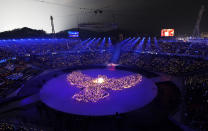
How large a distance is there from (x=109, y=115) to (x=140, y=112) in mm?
3672

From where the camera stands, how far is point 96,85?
24.0 metres

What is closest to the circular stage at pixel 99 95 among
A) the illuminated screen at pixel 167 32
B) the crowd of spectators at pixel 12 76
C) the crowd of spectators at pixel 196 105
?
the crowd of spectators at pixel 196 105

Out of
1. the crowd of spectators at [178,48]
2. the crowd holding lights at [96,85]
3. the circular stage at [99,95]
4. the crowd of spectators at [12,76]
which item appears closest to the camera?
the circular stage at [99,95]

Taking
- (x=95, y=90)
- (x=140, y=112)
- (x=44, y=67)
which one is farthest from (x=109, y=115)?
(x=44, y=67)

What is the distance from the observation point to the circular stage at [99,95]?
60.7ft

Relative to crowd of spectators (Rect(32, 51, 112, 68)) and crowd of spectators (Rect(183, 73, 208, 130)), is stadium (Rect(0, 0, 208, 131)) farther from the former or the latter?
crowd of spectators (Rect(32, 51, 112, 68))

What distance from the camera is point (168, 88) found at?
2378 cm

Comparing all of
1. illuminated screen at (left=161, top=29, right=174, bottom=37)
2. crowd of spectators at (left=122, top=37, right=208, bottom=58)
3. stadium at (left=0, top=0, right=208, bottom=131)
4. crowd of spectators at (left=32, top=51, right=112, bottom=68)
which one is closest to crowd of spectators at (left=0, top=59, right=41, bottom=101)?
stadium at (left=0, top=0, right=208, bottom=131)

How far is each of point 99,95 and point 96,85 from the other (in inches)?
111

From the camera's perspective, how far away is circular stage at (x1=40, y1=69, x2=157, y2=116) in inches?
729

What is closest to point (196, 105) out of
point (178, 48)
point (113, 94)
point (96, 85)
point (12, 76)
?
point (113, 94)

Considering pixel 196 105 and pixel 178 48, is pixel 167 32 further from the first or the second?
pixel 196 105

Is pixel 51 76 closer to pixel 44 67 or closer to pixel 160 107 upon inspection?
pixel 44 67

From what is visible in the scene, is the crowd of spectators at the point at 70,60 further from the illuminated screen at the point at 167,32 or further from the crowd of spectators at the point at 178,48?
the illuminated screen at the point at 167,32
